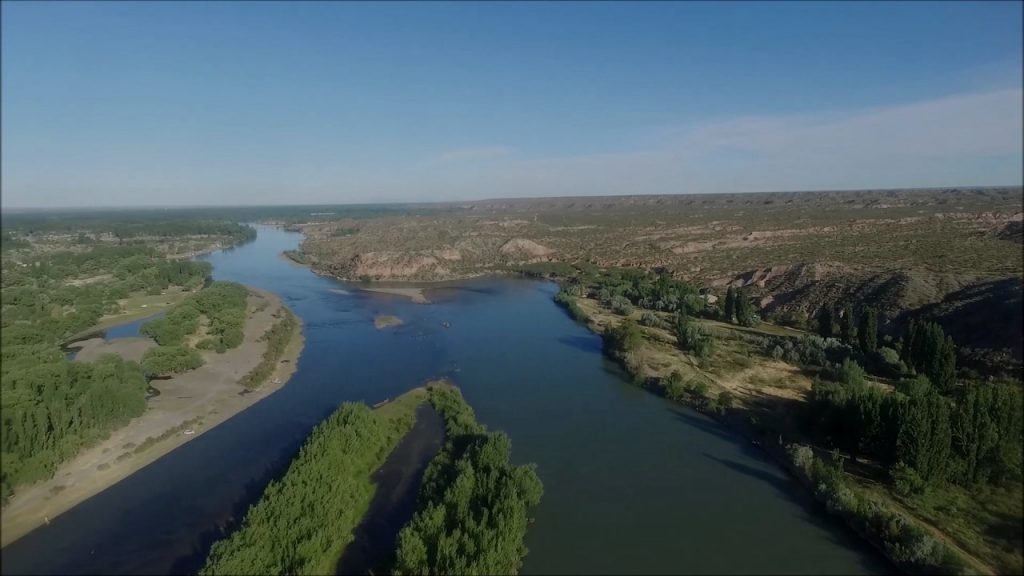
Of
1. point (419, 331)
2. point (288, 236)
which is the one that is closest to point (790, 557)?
point (419, 331)

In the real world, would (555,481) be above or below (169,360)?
below

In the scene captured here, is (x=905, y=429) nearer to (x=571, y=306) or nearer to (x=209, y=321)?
(x=571, y=306)

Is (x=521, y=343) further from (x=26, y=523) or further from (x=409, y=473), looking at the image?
(x=26, y=523)

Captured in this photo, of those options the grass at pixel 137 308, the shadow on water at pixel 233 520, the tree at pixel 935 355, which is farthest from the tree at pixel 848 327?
the grass at pixel 137 308

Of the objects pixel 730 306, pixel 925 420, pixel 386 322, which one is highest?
pixel 925 420

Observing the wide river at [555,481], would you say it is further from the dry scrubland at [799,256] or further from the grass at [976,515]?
the dry scrubland at [799,256]

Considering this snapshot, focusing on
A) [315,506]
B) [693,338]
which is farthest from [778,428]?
[315,506]
